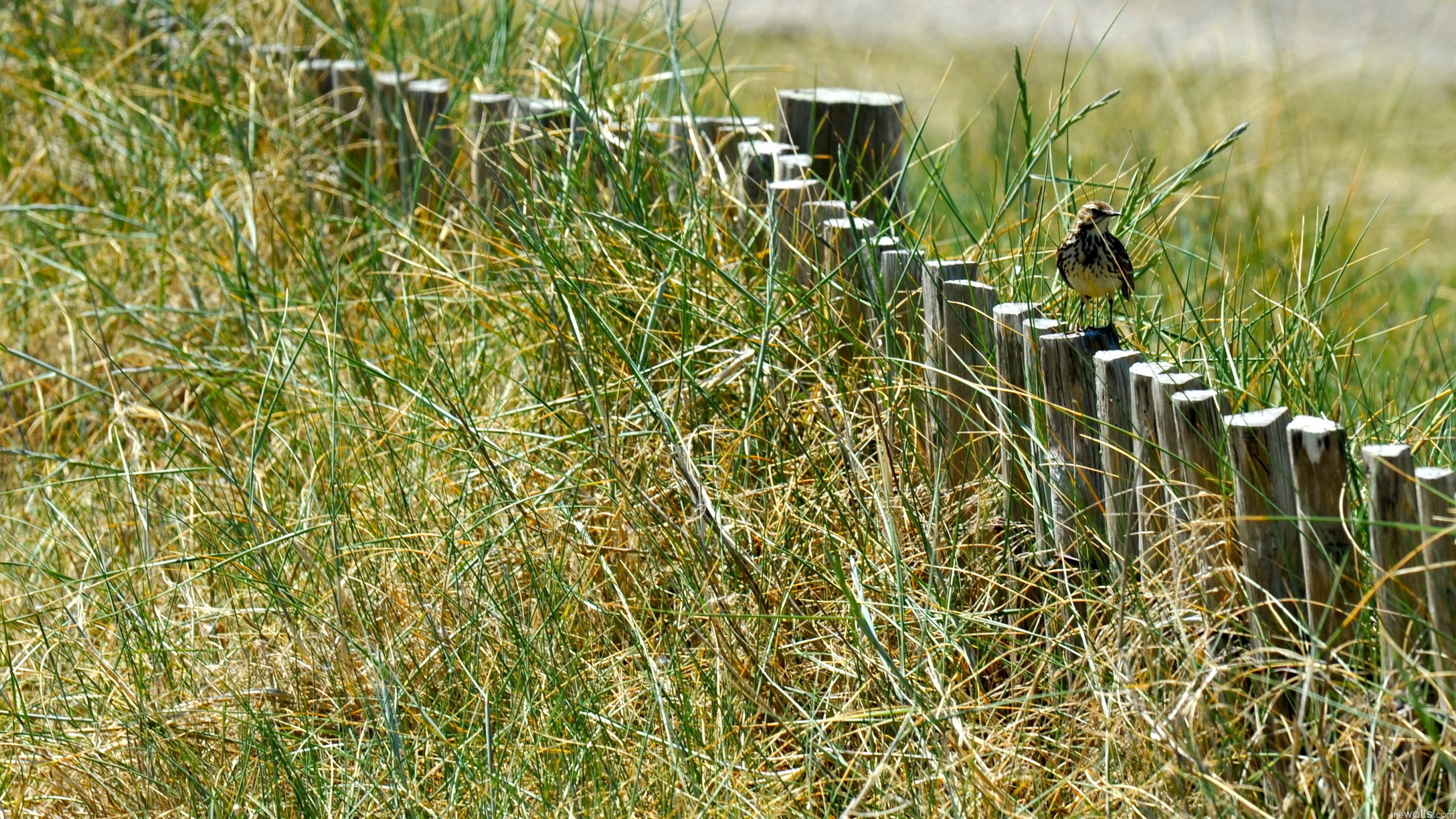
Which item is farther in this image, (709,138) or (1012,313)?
(709,138)

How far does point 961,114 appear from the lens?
8438mm

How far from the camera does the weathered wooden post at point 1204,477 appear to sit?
7.22 feet

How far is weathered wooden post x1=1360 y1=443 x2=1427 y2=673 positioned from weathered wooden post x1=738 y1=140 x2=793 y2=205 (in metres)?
1.71

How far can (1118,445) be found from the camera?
2.45m

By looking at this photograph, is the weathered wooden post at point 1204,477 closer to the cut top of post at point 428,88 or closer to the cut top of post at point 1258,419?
the cut top of post at point 1258,419

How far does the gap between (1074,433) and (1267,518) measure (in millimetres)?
523

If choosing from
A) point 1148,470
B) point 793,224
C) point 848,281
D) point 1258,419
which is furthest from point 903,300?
point 1258,419

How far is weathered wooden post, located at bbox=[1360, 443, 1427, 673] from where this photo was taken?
76.3 inches

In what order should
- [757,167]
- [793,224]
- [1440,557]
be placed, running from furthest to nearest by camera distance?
[757,167] → [793,224] → [1440,557]

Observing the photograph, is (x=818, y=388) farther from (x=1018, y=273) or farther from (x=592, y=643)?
(x=592, y=643)

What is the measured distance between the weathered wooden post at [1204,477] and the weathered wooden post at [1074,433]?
0.64 ft

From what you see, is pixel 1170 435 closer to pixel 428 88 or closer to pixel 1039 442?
pixel 1039 442

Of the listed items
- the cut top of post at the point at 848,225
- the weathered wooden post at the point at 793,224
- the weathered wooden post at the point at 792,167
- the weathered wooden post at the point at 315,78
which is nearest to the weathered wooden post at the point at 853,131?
the weathered wooden post at the point at 792,167

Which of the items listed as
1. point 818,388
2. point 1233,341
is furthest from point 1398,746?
point 818,388
